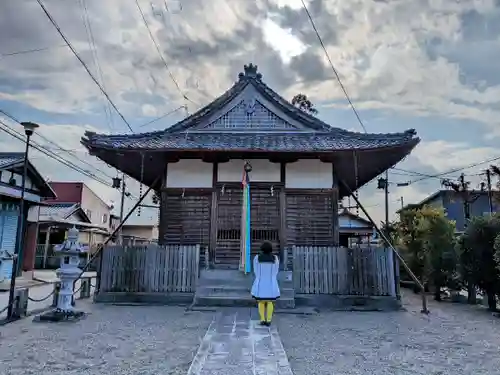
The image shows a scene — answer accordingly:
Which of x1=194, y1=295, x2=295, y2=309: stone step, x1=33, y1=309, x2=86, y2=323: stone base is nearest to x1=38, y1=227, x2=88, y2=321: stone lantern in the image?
x1=33, y1=309, x2=86, y2=323: stone base

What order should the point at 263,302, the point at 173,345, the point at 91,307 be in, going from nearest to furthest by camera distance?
the point at 173,345 → the point at 263,302 → the point at 91,307

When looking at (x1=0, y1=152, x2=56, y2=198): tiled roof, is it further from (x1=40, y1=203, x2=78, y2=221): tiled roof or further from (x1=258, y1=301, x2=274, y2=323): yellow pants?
(x1=258, y1=301, x2=274, y2=323): yellow pants

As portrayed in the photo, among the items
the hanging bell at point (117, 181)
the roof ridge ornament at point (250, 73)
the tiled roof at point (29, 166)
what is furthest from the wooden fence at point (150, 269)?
the tiled roof at point (29, 166)

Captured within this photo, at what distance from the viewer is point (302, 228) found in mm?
11516

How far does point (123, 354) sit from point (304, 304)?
5552 millimetres

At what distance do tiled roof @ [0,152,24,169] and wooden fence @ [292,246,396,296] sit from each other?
12149mm

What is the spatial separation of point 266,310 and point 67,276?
411 centimetres

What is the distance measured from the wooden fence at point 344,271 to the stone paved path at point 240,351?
280cm

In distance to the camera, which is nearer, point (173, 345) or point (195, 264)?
point (173, 345)

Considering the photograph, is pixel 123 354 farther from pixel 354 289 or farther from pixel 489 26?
pixel 489 26

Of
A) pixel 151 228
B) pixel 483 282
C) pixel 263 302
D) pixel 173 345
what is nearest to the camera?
pixel 173 345

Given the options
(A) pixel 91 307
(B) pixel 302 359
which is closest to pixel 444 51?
(B) pixel 302 359

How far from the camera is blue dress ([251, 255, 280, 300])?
721cm

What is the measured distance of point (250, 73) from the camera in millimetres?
13305
